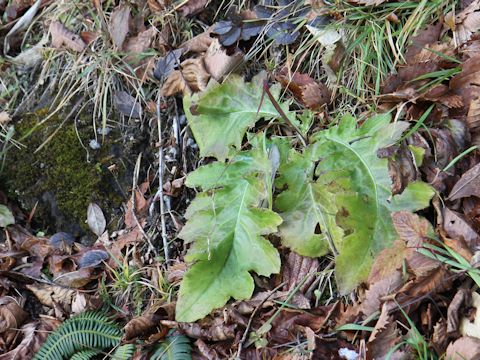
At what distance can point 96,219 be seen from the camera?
2662 millimetres

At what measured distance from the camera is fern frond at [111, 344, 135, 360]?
215 cm

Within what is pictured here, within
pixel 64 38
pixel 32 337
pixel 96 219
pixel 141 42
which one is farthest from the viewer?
pixel 64 38

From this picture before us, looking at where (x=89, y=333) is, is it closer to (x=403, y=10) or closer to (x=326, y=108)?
(x=326, y=108)

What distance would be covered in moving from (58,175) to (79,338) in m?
0.86

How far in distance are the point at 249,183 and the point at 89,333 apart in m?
0.86

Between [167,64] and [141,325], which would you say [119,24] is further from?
[141,325]

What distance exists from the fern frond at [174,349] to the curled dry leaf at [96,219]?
0.71m

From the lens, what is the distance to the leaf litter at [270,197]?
191 cm

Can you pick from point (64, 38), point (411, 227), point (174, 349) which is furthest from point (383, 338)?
point (64, 38)

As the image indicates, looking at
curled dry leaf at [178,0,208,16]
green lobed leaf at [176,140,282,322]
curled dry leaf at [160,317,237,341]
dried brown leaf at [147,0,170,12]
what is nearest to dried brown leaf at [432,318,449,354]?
green lobed leaf at [176,140,282,322]

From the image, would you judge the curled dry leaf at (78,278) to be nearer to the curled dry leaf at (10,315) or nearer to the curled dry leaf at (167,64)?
the curled dry leaf at (10,315)

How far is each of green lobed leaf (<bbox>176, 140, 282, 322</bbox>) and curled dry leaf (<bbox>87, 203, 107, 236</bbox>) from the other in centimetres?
59

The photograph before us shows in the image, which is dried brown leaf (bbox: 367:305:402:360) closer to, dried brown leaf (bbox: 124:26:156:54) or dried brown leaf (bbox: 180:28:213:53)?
dried brown leaf (bbox: 180:28:213:53)

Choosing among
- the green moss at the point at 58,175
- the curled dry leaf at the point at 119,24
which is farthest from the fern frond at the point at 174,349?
the curled dry leaf at the point at 119,24
